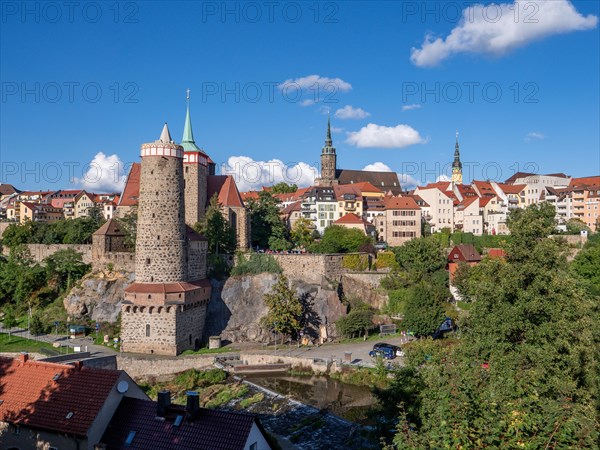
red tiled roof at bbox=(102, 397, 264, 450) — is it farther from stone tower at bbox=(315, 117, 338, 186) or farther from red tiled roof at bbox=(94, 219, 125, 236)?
stone tower at bbox=(315, 117, 338, 186)

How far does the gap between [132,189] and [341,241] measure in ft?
68.4

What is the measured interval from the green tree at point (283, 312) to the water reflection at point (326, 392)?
6.07 meters

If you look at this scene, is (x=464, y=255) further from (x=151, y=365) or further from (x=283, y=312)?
(x=151, y=365)

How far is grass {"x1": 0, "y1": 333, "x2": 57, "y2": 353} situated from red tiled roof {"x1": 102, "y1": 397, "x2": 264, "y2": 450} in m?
→ 21.9

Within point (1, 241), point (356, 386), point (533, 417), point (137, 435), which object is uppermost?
point (1, 241)

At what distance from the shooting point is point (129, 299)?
1489 inches

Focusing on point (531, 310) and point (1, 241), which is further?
point (1, 241)

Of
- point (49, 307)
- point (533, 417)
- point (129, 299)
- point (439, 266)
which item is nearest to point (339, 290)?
point (439, 266)

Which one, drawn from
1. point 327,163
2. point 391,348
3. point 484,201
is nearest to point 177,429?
point 391,348

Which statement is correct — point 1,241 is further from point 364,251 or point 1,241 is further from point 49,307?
point 364,251

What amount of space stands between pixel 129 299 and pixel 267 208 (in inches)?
933

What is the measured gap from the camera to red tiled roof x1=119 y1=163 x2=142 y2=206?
51.7m

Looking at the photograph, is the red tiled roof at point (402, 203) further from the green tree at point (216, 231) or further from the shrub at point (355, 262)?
the green tree at point (216, 231)

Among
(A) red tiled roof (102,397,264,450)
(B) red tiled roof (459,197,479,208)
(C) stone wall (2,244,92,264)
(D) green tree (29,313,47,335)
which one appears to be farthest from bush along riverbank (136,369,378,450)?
(B) red tiled roof (459,197,479,208)
